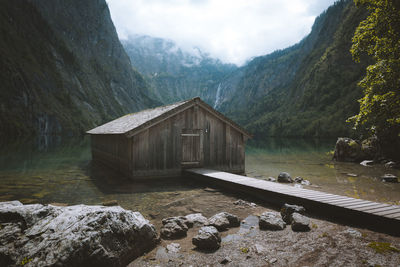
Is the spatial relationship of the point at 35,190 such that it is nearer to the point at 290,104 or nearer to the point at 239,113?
the point at 290,104

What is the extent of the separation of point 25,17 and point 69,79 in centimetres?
2396

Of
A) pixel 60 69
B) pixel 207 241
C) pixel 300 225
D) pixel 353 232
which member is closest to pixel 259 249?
pixel 207 241

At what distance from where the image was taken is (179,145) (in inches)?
564

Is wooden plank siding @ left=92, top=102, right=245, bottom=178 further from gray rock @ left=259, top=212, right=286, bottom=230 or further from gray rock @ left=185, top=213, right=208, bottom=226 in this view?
gray rock @ left=259, top=212, right=286, bottom=230

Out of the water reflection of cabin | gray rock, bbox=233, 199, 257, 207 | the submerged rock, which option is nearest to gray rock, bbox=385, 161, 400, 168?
the submerged rock

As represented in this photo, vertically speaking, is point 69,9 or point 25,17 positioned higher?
point 69,9

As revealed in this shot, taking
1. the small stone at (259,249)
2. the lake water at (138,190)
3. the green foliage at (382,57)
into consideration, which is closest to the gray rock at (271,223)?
the small stone at (259,249)

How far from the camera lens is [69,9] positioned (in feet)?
363

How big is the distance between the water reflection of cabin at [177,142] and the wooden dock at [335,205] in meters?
4.45

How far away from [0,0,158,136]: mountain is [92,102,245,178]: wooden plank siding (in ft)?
165

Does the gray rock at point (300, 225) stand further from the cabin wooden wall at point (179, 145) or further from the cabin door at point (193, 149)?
the cabin door at point (193, 149)

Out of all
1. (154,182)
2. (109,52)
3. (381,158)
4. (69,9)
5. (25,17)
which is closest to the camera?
(154,182)

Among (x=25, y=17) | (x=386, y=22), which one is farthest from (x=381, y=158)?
(x=25, y=17)

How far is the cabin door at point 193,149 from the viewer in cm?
1482
